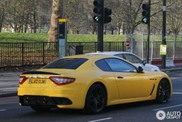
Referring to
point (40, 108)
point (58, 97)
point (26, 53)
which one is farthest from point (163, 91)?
point (26, 53)

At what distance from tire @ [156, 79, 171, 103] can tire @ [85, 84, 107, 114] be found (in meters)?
2.29

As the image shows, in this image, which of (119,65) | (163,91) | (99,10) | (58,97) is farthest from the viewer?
(99,10)

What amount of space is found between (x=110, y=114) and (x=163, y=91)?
2.62 m

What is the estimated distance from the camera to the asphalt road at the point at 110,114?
9680 millimetres

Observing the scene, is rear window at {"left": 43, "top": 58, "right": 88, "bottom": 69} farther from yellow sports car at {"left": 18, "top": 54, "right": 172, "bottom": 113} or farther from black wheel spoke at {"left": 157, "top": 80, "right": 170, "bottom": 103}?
black wheel spoke at {"left": 157, "top": 80, "right": 170, "bottom": 103}

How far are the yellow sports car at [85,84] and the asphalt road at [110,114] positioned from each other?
9.3 inches

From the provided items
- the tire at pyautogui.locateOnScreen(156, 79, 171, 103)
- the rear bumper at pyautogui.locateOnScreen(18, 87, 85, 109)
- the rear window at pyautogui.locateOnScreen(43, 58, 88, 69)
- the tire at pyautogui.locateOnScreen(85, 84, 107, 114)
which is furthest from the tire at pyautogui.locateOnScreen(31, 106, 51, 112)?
the tire at pyautogui.locateOnScreen(156, 79, 171, 103)

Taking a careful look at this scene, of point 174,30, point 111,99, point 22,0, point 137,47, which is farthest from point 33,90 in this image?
point 174,30

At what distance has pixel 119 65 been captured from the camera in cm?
1145

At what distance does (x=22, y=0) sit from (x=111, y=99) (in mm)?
50070

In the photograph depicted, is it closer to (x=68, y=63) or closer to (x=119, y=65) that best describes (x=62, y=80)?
(x=68, y=63)

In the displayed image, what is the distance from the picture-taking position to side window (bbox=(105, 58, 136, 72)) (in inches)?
443

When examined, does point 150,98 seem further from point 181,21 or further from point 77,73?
point 181,21

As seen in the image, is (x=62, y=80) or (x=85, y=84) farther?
(x=85, y=84)
